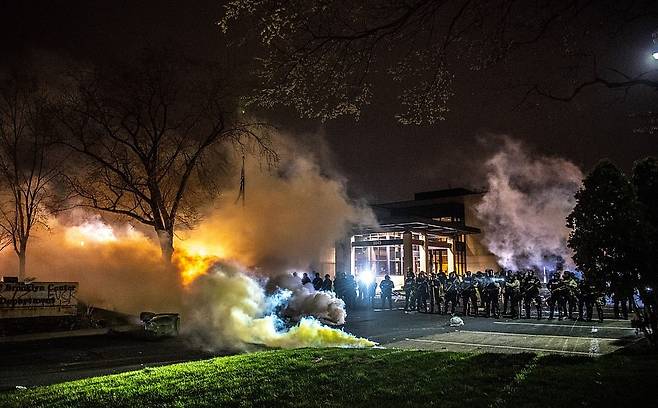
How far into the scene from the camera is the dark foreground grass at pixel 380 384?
19.9 ft

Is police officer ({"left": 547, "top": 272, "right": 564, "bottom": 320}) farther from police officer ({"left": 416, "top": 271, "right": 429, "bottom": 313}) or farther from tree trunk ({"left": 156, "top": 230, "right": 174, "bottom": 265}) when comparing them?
tree trunk ({"left": 156, "top": 230, "right": 174, "bottom": 265})

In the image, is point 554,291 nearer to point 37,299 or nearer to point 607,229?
point 607,229

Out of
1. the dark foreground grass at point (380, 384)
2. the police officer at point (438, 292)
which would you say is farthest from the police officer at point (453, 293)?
the dark foreground grass at point (380, 384)

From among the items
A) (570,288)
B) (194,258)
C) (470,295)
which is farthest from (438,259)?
(194,258)

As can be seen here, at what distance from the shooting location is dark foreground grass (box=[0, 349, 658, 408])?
19.9 ft

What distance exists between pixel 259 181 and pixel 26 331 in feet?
35.3

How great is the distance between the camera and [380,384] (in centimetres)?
703

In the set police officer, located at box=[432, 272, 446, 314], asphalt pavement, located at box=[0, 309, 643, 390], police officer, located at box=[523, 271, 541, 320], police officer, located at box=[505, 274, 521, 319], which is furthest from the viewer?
police officer, located at box=[432, 272, 446, 314]

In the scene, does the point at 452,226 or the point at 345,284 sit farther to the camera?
the point at 452,226

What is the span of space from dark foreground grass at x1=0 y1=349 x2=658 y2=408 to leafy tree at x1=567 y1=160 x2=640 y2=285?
69.2 inches

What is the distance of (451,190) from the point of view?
56125mm

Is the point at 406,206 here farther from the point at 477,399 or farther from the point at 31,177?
the point at 477,399

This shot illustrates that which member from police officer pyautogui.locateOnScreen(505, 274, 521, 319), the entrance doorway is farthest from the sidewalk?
the entrance doorway

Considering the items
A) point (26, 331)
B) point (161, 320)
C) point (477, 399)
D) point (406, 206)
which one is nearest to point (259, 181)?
point (161, 320)
